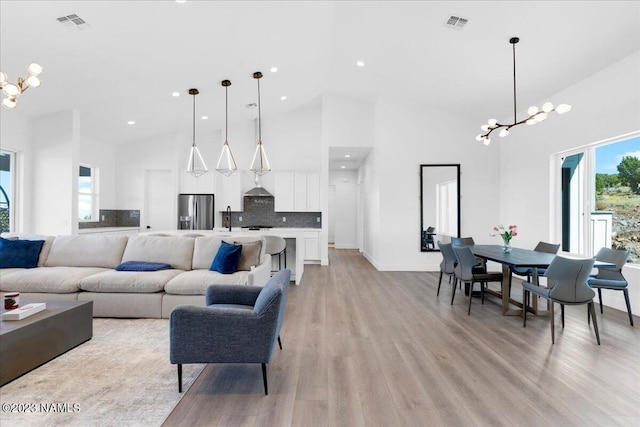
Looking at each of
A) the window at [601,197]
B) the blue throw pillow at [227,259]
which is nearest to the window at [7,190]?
the blue throw pillow at [227,259]

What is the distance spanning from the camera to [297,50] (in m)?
5.48

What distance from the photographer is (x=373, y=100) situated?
7.36m

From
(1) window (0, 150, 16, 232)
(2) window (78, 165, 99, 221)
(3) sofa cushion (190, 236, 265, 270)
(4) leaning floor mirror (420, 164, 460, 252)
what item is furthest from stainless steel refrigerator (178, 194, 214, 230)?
(4) leaning floor mirror (420, 164, 460, 252)

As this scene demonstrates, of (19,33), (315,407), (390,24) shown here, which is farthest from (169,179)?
(315,407)

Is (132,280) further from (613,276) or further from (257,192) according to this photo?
(613,276)

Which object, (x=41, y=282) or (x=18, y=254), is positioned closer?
Answer: (x=41, y=282)

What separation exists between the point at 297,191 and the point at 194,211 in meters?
2.59

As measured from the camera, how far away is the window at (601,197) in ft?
13.7

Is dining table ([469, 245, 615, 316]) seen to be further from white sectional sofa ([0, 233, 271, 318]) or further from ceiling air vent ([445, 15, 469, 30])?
ceiling air vent ([445, 15, 469, 30])

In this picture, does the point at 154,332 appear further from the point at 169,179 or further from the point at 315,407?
the point at 169,179

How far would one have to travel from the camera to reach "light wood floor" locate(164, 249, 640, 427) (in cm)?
196

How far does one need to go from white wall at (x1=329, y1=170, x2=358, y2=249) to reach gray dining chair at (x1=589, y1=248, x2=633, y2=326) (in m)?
7.84

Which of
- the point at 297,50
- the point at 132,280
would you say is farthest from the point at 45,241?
the point at 297,50

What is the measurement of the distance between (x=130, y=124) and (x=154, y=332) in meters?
5.34
